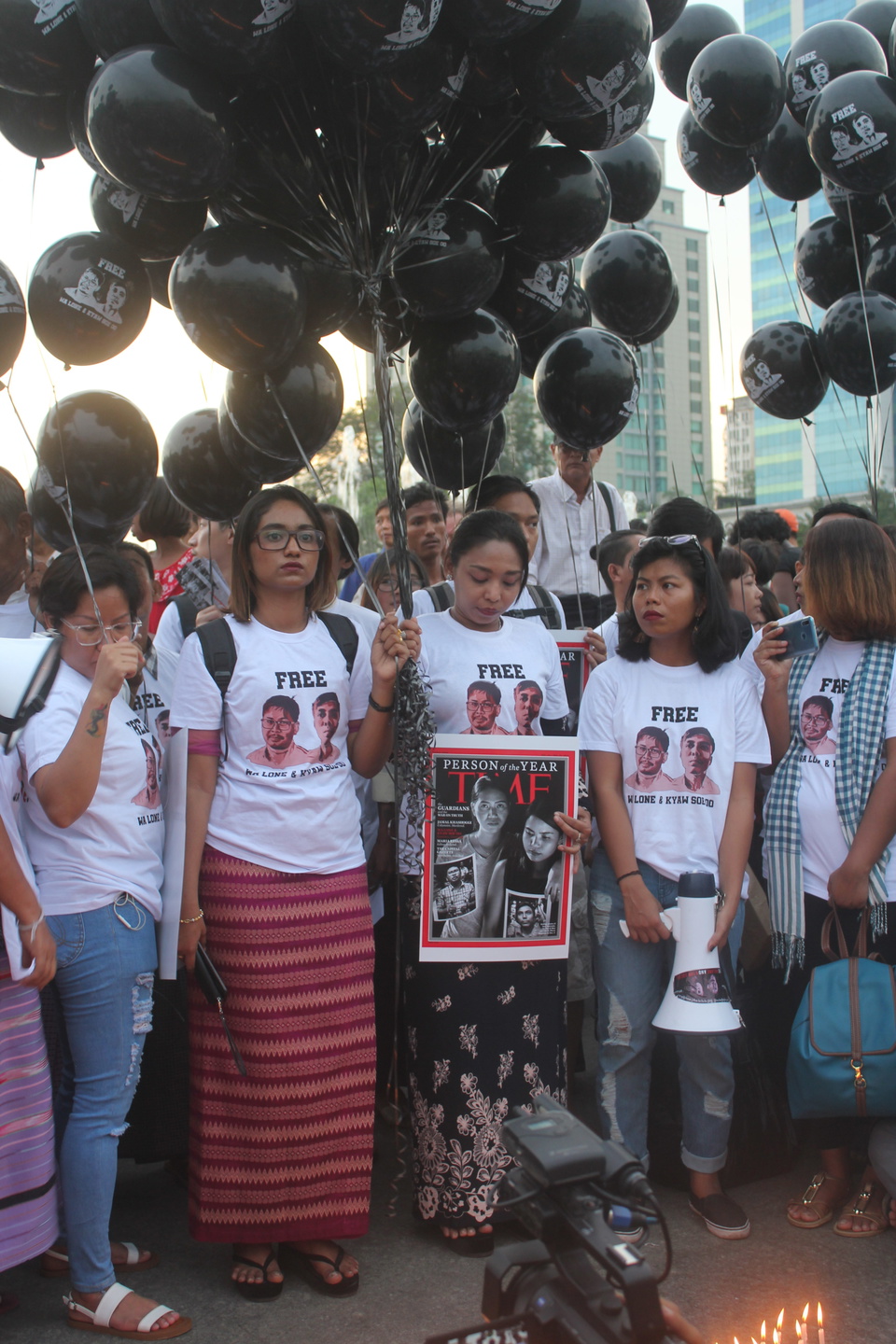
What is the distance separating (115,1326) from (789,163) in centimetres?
483

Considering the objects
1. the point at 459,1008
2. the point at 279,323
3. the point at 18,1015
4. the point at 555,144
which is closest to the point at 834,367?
the point at 555,144

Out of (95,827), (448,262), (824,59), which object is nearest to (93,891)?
(95,827)

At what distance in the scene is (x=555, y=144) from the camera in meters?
3.45

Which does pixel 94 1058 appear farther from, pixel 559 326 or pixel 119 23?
pixel 559 326

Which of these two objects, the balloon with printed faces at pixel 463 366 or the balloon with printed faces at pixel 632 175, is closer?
the balloon with printed faces at pixel 463 366

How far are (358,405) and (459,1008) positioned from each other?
190 cm

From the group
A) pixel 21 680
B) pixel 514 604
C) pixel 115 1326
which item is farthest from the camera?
pixel 514 604

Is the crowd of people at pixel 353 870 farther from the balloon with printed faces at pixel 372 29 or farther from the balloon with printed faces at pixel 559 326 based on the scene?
the balloon with printed faces at pixel 559 326

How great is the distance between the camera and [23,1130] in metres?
2.47

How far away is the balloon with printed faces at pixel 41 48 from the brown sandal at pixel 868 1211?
3.82 m

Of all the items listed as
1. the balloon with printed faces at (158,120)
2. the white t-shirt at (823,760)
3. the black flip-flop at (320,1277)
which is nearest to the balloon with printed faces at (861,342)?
the white t-shirt at (823,760)

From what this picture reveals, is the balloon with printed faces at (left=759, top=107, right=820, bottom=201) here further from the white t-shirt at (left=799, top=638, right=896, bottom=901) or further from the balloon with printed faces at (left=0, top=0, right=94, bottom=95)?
the balloon with printed faces at (left=0, top=0, right=94, bottom=95)

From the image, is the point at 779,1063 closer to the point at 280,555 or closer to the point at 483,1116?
the point at 483,1116

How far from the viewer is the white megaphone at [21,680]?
2.37m
